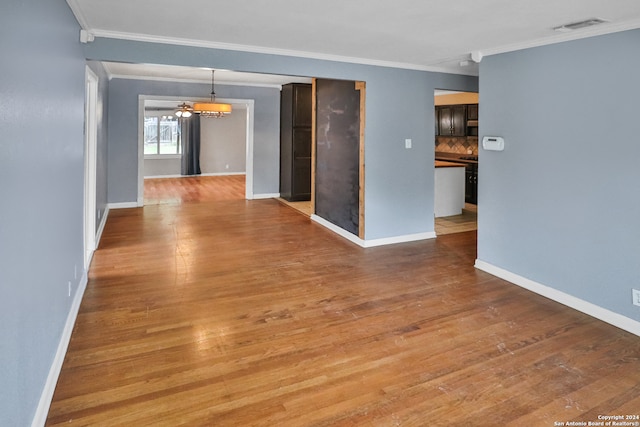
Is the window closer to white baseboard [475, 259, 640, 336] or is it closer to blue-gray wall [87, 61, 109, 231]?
blue-gray wall [87, 61, 109, 231]

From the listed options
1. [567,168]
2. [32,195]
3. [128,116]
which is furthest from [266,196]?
[32,195]

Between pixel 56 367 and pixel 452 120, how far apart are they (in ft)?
26.2

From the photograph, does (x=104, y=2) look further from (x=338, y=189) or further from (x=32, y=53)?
(x=338, y=189)

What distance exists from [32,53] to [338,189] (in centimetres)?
432

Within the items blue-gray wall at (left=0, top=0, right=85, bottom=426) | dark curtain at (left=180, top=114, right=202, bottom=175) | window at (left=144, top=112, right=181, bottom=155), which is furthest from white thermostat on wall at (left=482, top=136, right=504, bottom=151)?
window at (left=144, top=112, right=181, bottom=155)

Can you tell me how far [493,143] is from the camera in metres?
4.02

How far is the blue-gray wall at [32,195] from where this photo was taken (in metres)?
1.52

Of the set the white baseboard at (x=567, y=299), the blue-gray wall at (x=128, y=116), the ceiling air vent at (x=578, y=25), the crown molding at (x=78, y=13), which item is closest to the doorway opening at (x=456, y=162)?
the white baseboard at (x=567, y=299)

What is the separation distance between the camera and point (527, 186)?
3.76 metres

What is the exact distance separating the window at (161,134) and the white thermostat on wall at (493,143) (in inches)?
434

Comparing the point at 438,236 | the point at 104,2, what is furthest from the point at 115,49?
the point at 438,236

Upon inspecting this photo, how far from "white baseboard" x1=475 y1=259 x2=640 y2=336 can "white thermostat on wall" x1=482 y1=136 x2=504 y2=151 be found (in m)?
1.18

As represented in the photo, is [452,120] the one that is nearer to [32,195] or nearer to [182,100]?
[182,100]

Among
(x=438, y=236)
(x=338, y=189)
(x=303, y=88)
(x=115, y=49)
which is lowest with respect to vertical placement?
(x=438, y=236)
